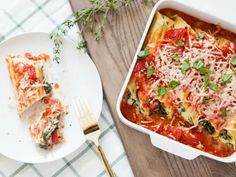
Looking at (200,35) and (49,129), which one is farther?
(49,129)

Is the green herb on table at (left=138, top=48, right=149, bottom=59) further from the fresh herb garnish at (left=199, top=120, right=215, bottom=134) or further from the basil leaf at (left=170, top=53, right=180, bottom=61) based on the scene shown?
the fresh herb garnish at (left=199, top=120, right=215, bottom=134)

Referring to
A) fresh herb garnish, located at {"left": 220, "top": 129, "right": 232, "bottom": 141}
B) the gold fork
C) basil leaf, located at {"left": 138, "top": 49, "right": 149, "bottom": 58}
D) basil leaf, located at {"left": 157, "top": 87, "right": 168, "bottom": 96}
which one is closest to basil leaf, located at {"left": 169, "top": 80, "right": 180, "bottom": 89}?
basil leaf, located at {"left": 157, "top": 87, "right": 168, "bottom": 96}

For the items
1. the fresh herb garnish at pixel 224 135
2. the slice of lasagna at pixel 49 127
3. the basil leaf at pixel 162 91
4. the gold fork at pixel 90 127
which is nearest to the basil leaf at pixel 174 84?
the basil leaf at pixel 162 91

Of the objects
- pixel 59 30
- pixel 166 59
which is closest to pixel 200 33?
pixel 166 59

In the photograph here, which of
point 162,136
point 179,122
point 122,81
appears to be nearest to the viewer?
point 162,136

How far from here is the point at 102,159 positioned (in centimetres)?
230

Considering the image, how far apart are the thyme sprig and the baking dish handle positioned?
20.4 inches

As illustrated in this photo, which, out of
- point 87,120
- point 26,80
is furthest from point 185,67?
point 26,80

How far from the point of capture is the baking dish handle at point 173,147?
210 cm

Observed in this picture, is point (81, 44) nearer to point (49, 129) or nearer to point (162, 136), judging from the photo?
point (49, 129)

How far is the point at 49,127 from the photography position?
7.69 feet

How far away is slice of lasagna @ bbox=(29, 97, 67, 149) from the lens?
2.34 meters

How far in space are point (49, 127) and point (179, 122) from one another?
0.55 m

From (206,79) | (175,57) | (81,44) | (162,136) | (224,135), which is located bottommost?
(224,135)
